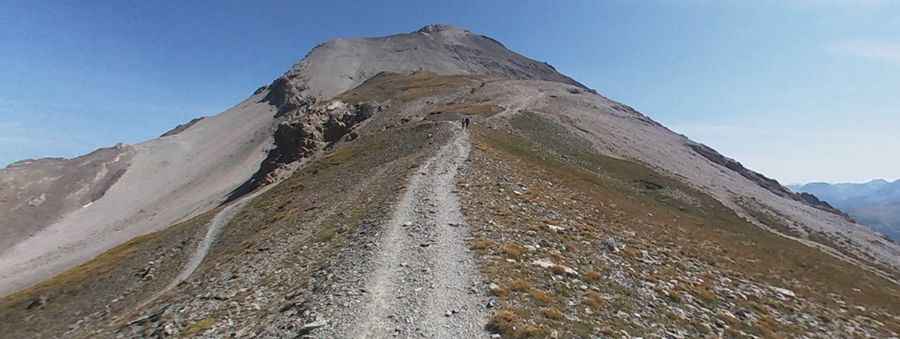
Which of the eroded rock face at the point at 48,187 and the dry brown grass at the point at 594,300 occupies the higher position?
the dry brown grass at the point at 594,300

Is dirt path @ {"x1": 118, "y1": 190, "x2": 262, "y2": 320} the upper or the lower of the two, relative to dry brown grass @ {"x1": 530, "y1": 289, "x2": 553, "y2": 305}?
lower

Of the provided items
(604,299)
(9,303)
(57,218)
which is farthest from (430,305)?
(57,218)

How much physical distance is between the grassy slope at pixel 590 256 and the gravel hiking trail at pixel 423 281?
1041 mm

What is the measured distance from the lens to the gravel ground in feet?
44.4

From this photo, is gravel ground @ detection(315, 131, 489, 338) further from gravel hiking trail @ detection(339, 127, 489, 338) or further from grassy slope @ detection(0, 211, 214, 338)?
grassy slope @ detection(0, 211, 214, 338)

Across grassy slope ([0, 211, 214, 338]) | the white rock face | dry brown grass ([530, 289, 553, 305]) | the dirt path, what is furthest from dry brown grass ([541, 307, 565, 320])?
the white rock face

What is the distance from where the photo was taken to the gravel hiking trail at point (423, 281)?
44.5 ft

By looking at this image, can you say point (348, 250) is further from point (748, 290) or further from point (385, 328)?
point (748, 290)

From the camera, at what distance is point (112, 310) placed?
32.9 m

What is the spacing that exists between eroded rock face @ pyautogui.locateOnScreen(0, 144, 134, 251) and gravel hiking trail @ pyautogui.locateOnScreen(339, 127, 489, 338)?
462ft

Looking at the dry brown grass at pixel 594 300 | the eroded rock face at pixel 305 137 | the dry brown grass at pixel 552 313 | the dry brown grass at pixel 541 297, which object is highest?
A: the eroded rock face at pixel 305 137

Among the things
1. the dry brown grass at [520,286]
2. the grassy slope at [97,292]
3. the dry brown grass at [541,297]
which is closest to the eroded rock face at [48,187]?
the grassy slope at [97,292]

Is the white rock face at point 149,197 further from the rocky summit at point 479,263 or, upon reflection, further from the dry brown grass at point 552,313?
the dry brown grass at point 552,313

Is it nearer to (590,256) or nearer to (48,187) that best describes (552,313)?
(590,256)
